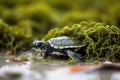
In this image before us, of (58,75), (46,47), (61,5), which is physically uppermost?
(61,5)

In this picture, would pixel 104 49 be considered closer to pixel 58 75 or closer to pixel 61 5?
pixel 58 75

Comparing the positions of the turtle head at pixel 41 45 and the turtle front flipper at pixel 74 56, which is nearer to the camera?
the turtle front flipper at pixel 74 56

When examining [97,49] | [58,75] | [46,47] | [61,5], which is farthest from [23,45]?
[61,5]

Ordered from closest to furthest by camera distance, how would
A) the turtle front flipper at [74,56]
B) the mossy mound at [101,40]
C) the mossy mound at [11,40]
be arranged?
the turtle front flipper at [74,56]
the mossy mound at [101,40]
the mossy mound at [11,40]

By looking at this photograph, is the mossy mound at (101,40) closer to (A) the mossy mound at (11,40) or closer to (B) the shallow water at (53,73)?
(B) the shallow water at (53,73)

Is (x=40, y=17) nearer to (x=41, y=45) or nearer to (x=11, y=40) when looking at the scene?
(x=11, y=40)

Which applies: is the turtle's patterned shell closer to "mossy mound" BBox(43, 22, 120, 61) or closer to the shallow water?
"mossy mound" BBox(43, 22, 120, 61)

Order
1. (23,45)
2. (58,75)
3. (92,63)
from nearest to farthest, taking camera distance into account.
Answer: (58,75) → (92,63) → (23,45)

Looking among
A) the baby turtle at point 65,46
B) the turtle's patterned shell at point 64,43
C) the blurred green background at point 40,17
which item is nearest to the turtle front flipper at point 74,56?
the baby turtle at point 65,46
